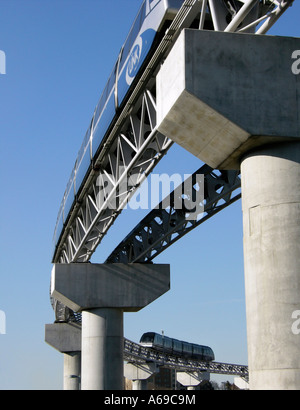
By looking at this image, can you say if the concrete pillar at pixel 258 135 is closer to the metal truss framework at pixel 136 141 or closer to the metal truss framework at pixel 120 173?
the metal truss framework at pixel 136 141

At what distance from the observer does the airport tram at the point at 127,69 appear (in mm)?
13992

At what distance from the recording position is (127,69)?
16500mm

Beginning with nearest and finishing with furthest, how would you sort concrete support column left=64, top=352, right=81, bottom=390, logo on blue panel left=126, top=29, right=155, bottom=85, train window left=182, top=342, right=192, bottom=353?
1. logo on blue panel left=126, top=29, right=155, bottom=85
2. concrete support column left=64, top=352, right=81, bottom=390
3. train window left=182, top=342, right=192, bottom=353

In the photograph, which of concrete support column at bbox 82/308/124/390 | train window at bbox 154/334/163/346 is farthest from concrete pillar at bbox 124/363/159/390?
concrete support column at bbox 82/308/124/390

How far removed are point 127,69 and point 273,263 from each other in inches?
317

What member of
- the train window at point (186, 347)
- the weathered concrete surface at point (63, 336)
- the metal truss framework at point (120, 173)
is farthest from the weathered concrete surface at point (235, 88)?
the train window at point (186, 347)

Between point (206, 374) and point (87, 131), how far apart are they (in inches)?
2708

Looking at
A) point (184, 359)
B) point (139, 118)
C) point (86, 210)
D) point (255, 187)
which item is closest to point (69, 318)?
point (184, 359)

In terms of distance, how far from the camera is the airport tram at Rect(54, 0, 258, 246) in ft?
45.9

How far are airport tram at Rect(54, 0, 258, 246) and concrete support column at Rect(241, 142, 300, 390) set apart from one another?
11.1ft

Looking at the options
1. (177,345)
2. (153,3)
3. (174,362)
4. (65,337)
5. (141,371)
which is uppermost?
(177,345)

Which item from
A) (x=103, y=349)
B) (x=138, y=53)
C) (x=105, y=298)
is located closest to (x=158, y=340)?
(x=103, y=349)

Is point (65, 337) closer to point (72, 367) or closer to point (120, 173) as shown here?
point (72, 367)

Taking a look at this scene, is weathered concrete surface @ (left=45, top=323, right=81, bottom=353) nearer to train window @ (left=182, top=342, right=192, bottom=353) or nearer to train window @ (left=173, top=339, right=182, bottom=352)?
train window @ (left=173, top=339, right=182, bottom=352)
